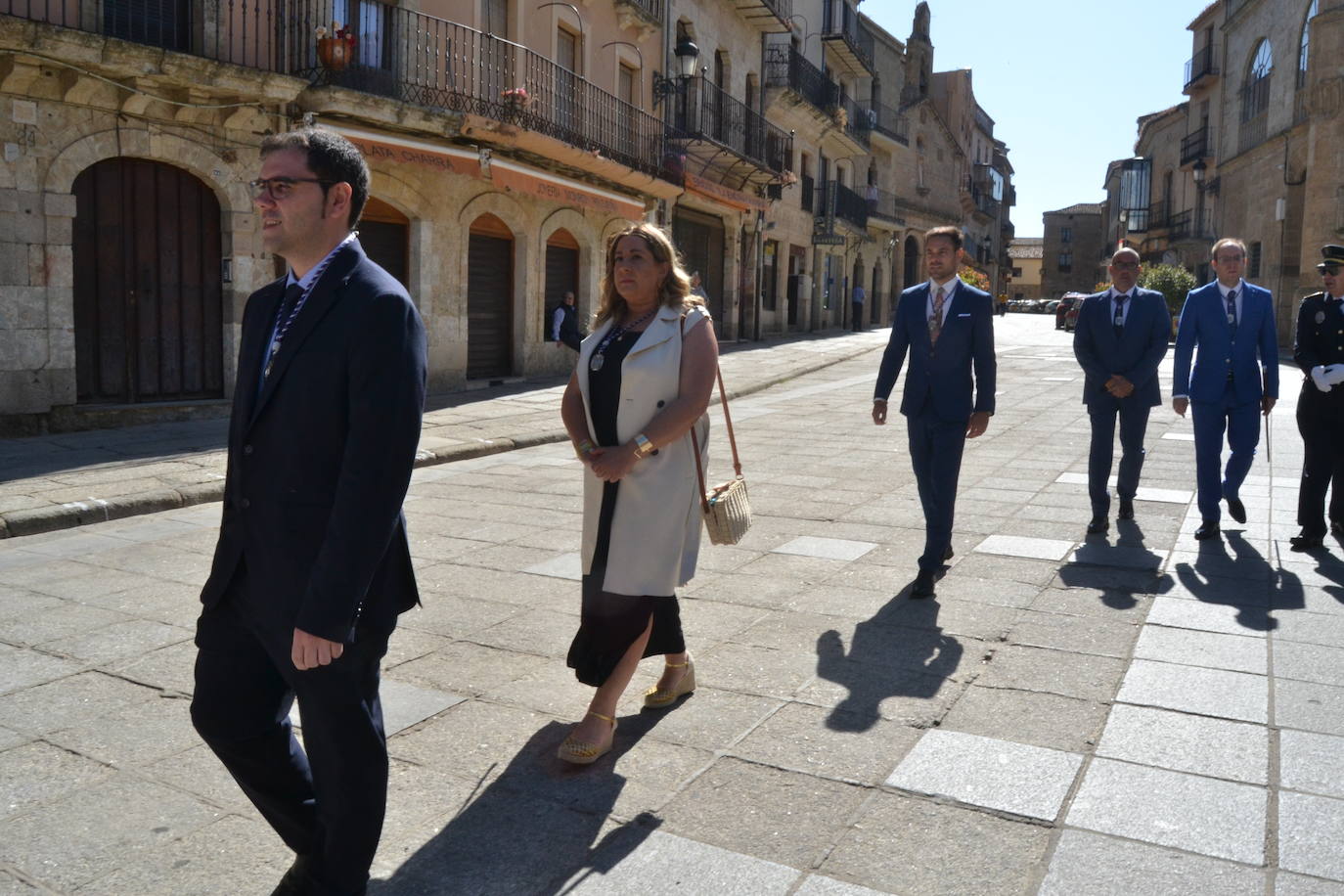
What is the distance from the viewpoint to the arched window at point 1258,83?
119ft

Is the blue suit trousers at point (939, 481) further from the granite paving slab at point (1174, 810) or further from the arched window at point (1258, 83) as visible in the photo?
the arched window at point (1258, 83)

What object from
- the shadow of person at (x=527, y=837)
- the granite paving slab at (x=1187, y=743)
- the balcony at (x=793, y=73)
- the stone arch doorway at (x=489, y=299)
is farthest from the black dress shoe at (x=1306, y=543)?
the balcony at (x=793, y=73)

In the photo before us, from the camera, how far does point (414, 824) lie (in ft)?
10.4

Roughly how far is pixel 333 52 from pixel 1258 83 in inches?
1329

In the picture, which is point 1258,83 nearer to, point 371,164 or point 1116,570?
point 371,164

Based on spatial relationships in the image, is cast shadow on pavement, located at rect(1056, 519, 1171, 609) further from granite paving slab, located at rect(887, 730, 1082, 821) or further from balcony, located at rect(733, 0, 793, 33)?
balcony, located at rect(733, 0, 793, 33)

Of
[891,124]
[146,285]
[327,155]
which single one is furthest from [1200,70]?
[327,155]

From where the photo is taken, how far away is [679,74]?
78.3 feet

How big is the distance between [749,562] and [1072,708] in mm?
2603

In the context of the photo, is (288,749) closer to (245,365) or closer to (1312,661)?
(245,365)

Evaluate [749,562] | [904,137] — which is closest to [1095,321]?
[749,562]

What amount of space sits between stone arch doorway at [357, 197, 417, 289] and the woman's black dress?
12964 millimetres

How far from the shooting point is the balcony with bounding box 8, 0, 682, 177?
1255 centimetres

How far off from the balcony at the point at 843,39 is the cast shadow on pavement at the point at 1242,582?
1244 inches
